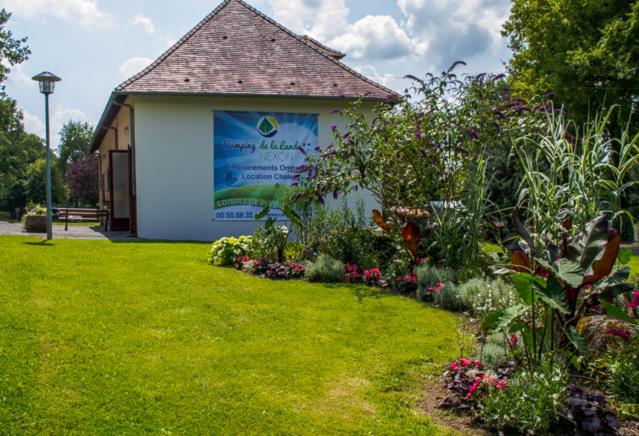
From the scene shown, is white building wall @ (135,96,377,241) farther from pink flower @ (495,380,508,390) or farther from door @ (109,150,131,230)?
pink flower @ (495,380,508,390)

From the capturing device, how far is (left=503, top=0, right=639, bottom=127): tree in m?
18.7

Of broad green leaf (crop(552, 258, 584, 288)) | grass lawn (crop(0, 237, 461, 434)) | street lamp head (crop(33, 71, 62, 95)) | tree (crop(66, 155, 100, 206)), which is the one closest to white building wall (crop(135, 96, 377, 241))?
street lamp head (crop(33, 71, 62, 95))

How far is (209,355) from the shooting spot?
529 cm

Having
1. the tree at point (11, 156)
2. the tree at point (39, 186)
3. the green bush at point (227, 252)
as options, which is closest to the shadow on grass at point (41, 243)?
the green bush at point (227, 252)

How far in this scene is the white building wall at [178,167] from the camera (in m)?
16.1

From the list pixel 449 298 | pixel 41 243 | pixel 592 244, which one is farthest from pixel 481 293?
pixel 41 243

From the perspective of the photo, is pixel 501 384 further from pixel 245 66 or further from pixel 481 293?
pixel 245 66

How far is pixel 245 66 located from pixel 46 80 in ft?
17.3

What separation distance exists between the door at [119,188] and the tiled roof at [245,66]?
11.8 feet

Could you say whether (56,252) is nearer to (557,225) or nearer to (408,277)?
(408,277)

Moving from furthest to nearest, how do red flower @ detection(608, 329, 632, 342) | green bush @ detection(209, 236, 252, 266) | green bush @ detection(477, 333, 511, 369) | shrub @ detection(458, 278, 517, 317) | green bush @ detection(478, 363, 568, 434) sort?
1. green bush @ detection(209, 236, 252, 266)
2. shrub @ detection(458, 278, 517, 317)
3. green bush @ detection(477, 333, 511, 369)
4. red flower @ detection(608, 329, 632, 342)
5. green bush @ detection(478, 363, 568, 434)

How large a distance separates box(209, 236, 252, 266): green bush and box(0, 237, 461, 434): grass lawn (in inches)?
68.0

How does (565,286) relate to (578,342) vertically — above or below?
above

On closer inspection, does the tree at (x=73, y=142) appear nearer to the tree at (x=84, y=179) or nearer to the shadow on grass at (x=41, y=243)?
the tree at (x=84, y=179)
